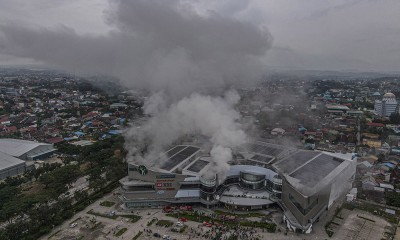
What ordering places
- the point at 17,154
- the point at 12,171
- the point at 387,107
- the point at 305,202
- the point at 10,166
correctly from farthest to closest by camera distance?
1. the point at 387,107
2. the point at 17,154
3. the point at 12,171
4. the point at 10,166
5. the point at 305,202

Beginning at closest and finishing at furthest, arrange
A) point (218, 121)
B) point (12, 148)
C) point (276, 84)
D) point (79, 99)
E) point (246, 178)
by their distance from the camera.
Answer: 1. point (246, 178)
2. point (218, 121)
3. point (12, 148)
4. point (276, 84)
5. point (79, 99)

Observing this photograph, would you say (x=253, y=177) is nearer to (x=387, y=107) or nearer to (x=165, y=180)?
(x=165, y=180)

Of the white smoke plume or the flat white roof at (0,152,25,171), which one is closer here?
the white smoke plume

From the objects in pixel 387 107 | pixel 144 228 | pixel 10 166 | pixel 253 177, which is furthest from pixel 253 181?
pixel 387 107

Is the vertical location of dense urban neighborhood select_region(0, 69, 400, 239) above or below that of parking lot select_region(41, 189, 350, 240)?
above

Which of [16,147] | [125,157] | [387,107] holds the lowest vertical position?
[125,157]

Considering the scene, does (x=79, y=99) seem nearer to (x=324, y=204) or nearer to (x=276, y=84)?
(x=276, y=84)

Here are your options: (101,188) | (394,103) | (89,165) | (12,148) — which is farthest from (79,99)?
(394,103)

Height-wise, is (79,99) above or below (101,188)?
above

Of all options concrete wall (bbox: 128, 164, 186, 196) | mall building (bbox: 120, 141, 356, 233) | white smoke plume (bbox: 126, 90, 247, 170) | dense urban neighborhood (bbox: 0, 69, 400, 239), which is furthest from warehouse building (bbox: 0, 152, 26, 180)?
concrete wall (bbox: 128, 164, 186, 196)

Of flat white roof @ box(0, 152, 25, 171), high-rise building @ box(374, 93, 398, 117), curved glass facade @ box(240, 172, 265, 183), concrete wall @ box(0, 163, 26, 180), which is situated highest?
high-rise building @ box(374, 93, 398, 117)

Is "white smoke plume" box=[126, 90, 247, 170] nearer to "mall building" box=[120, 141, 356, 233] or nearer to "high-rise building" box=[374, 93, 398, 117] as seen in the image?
"mall building" box=[120, 141, 356, 233]
